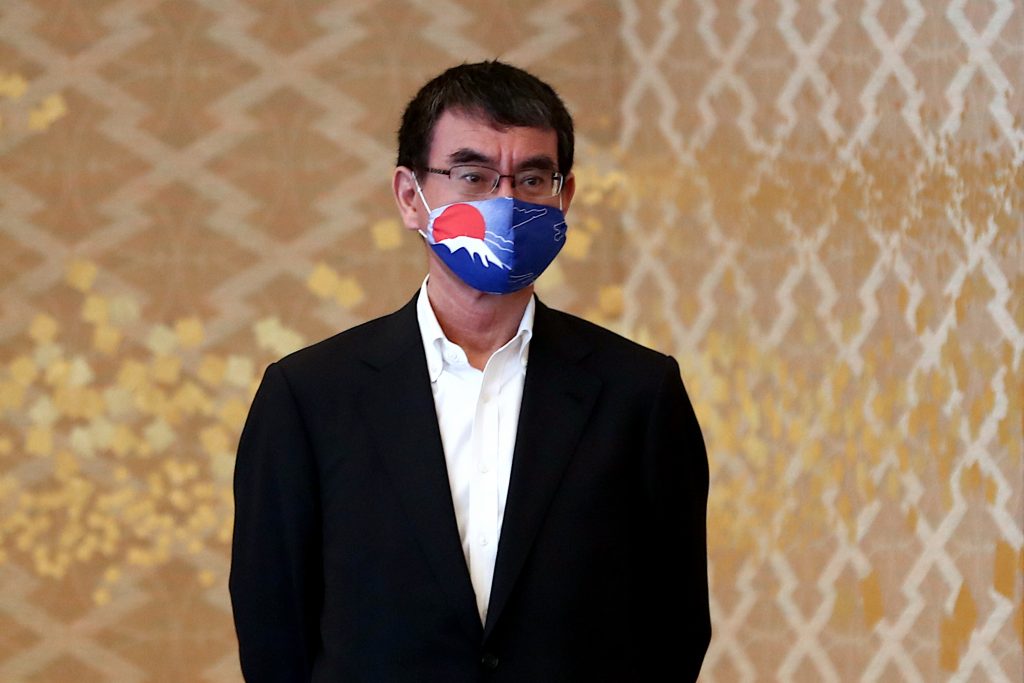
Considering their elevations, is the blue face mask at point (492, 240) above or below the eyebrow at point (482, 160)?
below

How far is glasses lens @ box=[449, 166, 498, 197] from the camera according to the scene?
1.62m

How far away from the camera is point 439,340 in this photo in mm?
1627

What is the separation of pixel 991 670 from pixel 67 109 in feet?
8.51

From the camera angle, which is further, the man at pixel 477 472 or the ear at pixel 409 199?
the ear at pixel 409 199

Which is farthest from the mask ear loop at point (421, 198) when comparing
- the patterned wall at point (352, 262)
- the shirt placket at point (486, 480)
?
the patterned wall at point (352, 262)

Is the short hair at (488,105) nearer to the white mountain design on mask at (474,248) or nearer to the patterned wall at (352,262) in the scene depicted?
the white mountain design on mask at (474,248)

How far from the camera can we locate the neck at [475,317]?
1.65 metres

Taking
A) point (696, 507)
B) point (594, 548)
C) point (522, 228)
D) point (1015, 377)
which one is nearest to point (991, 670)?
point (1015, 377)

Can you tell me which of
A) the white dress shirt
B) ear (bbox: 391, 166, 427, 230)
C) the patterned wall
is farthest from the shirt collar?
the patterned wall

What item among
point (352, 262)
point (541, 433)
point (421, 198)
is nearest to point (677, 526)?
point (541, 433)

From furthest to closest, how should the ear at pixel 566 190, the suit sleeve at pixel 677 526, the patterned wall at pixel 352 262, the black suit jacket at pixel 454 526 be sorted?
the patterned wall at pixel 352 262 → the ear at pixel 566 190 → the suit sleeve at pixel 677 526 → the black suit jacket at pixel 454 526

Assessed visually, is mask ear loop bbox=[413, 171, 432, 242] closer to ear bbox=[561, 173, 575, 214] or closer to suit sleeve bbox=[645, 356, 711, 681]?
ear bbox=[561, 173, 575, 214]

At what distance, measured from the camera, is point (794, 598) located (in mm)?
2783

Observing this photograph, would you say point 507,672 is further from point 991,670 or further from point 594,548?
point 991,670
